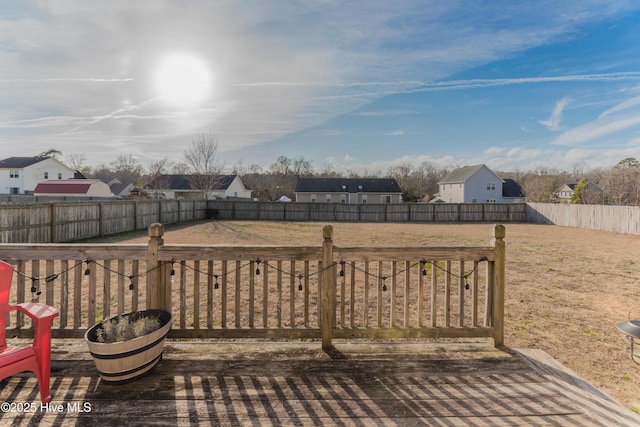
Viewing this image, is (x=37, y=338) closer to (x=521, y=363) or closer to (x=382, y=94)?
(x=521, y=363)

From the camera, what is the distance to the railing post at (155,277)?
2.59 metres

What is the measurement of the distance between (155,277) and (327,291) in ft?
4.90

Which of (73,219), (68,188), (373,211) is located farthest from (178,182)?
(73,219)

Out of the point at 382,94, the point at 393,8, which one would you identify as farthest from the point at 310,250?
the point at 382,94

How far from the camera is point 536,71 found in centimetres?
1912

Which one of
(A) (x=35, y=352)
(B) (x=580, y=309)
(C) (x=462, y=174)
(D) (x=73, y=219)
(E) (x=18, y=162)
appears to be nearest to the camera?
(A) (x=35, y=352)

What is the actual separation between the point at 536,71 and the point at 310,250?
2346 cm

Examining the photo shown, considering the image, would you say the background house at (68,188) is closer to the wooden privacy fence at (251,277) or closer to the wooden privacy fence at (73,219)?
the wooden privacy fence at (73,219)

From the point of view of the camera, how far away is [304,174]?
5297 centimetres

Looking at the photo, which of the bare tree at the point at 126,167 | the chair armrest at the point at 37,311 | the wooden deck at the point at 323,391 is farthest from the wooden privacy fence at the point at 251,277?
the bare tree at the point at 126,167

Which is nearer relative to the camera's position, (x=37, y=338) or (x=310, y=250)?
(x=37, y=338)

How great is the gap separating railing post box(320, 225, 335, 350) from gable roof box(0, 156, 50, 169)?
4714 cm

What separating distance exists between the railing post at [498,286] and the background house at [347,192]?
108 ft

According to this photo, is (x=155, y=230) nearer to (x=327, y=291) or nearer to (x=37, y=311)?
(x=37, y=311)
